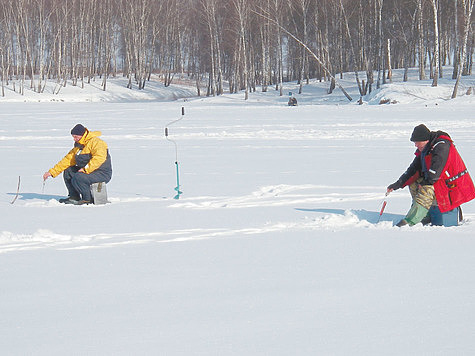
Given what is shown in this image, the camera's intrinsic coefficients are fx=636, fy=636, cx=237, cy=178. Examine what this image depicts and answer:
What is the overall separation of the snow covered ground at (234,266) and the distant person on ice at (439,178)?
0.24m

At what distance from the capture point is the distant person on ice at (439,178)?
6.29m

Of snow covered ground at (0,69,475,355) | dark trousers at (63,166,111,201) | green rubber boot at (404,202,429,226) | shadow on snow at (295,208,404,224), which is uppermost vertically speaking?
dark trousers at (63,166,111,201)

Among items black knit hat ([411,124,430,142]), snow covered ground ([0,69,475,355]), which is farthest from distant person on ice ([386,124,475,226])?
snow covered ground ([0,69,475,355])

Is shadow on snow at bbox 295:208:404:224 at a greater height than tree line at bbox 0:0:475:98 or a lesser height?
lesser

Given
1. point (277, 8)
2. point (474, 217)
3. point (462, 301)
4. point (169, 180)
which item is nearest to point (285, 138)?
point (169, 180)

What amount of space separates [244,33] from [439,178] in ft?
131

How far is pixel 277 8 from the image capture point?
42.8 m

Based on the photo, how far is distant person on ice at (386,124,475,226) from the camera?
6.29 meters

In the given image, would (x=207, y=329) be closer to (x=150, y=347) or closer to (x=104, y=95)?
(x=150, y=347)

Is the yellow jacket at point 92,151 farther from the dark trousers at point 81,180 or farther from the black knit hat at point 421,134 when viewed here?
the black knit hat at point 421,134

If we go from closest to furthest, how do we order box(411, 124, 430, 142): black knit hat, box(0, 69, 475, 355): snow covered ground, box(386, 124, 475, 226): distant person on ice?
box(0, 69, 475, 355): snow covered ground → box(386, 124, 475, 226): distant person on ice → box(411, 124, 430, 142): black knit hat

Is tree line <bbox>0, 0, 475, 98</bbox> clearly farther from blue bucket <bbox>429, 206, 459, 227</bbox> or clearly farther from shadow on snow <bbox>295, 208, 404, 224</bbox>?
blue bucket <bbox>429, 206, 459, 227</bbox>

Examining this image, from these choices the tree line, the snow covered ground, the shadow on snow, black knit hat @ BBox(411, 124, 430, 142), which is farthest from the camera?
the tree line

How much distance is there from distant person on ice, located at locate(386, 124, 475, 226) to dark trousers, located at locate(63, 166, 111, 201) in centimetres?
397
